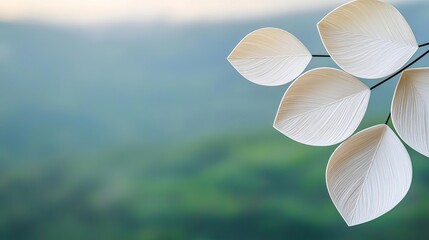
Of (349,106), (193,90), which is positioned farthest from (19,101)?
(349,106)

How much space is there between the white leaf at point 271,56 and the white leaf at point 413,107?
0.20 m

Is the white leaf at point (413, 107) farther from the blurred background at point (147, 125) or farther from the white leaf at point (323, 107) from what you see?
the blurred background at point (147, 125)

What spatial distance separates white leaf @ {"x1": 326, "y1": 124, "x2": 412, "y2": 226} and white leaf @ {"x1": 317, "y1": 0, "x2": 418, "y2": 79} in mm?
125

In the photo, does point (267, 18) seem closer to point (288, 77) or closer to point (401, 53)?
point (288, 77)

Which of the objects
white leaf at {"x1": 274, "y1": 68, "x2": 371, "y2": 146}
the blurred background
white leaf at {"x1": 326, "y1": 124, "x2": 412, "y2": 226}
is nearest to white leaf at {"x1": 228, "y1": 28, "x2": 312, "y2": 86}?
white leaf at {"x1": 274, "y1": 68, "x2": 371, "y2": 146}

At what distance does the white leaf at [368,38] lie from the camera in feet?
3.24

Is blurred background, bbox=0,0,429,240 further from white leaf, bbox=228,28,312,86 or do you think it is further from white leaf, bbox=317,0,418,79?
white leaf, bbox=317,0,418,79

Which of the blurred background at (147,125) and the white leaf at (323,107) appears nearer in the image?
the white leaf at (323,107)

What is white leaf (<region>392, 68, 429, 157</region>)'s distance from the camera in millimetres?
992

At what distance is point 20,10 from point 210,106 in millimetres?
637

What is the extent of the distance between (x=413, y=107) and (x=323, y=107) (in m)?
0.17

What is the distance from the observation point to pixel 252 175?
155 cm

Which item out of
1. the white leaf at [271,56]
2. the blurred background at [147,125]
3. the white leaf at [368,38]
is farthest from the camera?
the blurred background at [147,125]

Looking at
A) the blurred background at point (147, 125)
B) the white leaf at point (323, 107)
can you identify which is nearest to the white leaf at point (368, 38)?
the white leaf at point (323, 107)
